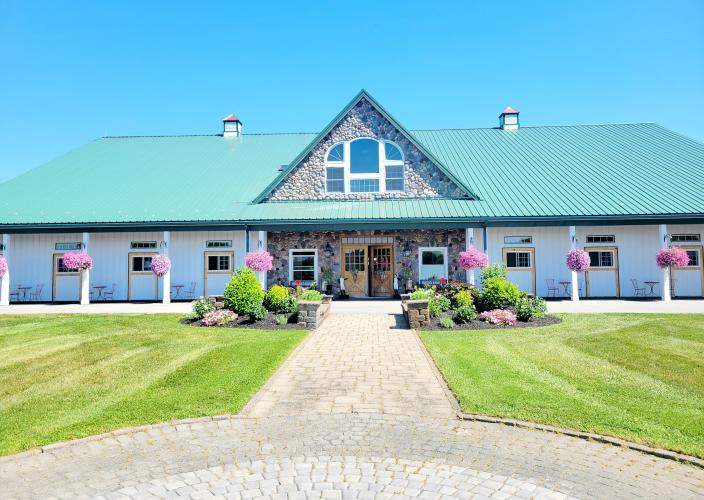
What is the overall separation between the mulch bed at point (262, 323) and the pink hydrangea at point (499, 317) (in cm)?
490

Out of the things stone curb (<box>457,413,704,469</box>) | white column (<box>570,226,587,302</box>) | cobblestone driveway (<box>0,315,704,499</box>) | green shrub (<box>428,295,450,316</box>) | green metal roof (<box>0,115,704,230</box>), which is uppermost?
green metal roof (<box>0,115,704,230</box>)

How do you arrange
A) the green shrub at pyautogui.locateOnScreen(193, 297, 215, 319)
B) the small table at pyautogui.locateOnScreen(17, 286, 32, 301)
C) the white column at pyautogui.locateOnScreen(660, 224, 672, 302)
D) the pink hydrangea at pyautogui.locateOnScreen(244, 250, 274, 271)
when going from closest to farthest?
the green shrub at pyautogui.locateOnScreen(193, 297, 215, 319) → the pink hydrangea at pyautogui.locateOnScreen(244, 250, 274, 271) → the white column at pyautogui.locateOnScreen(660, 224, 672, 302) → the small table at pyautogui.locateOnScreen(17, 286, 32, 301)

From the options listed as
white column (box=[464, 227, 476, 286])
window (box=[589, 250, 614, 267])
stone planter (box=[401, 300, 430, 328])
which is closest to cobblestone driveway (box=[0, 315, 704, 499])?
stone planter (box=[401, 300, 430, 328])

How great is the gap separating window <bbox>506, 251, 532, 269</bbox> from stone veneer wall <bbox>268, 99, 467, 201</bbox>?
324 centimetres

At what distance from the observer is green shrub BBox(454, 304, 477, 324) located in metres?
11.6

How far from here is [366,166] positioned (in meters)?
19.0

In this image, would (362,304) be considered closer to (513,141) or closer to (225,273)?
(225,273)

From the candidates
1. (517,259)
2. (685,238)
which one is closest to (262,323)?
(517,259)

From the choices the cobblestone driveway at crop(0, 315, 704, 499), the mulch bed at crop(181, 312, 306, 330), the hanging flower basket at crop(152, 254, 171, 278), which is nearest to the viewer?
the cobblestone driveway at crop(0, 315, 704, 499)

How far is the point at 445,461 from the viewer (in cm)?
412

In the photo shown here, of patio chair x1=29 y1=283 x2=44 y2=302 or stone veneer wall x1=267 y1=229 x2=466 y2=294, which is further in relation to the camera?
patio chair x1=29 y1=283 x2=44 y2=302

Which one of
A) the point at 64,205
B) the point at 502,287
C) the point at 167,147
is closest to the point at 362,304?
the point at 502,287

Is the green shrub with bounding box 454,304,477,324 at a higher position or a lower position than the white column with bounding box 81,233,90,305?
lower

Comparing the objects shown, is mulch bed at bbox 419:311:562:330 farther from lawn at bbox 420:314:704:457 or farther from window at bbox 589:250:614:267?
window at bbox 589:250:614:267
